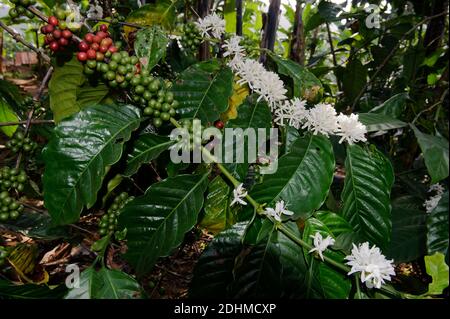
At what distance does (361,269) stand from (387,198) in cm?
29

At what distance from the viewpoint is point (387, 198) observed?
871mm

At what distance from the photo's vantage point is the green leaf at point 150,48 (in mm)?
882

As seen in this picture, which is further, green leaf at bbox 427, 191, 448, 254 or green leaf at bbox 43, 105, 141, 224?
green leaf at bbox 427, 191, 448, 254

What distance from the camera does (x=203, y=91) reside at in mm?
903

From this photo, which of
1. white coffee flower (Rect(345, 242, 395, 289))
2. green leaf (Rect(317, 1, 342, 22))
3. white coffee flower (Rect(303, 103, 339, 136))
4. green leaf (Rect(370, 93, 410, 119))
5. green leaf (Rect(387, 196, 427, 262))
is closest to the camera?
white coffee flower (Rect(345, 242, 395, 289))

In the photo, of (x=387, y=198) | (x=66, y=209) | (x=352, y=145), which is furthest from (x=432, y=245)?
(x=66, y=209)

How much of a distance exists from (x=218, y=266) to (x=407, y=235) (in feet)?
2.44

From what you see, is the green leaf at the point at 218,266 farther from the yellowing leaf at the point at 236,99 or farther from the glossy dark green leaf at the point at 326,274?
the yellowing leaf at the point at 236,99

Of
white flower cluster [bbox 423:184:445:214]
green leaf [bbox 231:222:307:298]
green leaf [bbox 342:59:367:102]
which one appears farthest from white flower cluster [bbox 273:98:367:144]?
green leaf [bbox 342:59:367:102]

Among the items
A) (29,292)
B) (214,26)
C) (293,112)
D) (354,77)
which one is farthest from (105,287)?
(354,77)

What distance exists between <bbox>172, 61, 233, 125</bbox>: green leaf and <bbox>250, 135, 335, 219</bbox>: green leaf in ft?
0.66

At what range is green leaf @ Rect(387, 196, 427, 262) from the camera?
1.18 metres

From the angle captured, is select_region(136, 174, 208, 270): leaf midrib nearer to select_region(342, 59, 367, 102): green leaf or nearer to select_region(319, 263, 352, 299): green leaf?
select_region(319, 263, 352, 299): green leaf

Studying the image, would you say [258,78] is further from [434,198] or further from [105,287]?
[434,198]
